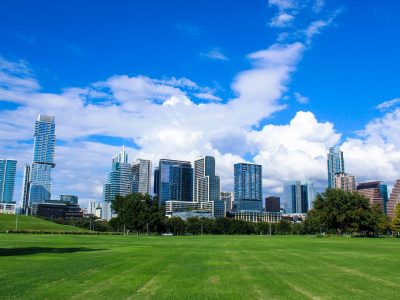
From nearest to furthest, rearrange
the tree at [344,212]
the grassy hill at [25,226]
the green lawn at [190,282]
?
the green lawn at [190,282]
the tree at [344,212]
the grassy hill at [25,226]

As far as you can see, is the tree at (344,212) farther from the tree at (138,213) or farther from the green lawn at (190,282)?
the green lawn at (190,282)

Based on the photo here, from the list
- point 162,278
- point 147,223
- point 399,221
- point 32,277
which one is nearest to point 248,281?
point 162,278

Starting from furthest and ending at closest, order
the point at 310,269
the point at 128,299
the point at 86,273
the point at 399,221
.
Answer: the point at 399,221 → the point at 310,269 → the point at 86,273 → the point at 128,299

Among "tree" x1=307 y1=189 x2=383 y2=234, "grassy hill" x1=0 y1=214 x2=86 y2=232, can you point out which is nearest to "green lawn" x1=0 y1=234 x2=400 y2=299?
"tree" x1=307 y1=189 x2=383 y2=234

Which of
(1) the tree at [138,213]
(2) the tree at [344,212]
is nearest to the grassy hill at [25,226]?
(1) the tree at [138,213]

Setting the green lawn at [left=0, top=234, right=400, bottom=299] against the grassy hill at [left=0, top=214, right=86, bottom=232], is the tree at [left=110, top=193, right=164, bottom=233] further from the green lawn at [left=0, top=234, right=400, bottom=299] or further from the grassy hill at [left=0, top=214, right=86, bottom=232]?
the green lawn at [left=0, top=234, right=400, bottom=299]

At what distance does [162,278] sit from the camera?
19.6m

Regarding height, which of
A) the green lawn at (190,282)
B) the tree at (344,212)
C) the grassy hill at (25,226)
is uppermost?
the tree at (344,212)

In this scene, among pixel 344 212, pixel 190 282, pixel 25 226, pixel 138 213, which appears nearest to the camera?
pixel 190 282

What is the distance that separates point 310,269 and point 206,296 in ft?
35.4

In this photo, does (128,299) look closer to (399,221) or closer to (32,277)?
(32,277)

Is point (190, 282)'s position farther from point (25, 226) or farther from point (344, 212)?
point (25, 226)

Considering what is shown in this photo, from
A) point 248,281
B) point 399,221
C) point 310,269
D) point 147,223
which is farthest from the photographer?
point 147,223

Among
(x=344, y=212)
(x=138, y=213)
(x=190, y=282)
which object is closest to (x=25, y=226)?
(x=138, y=213)
